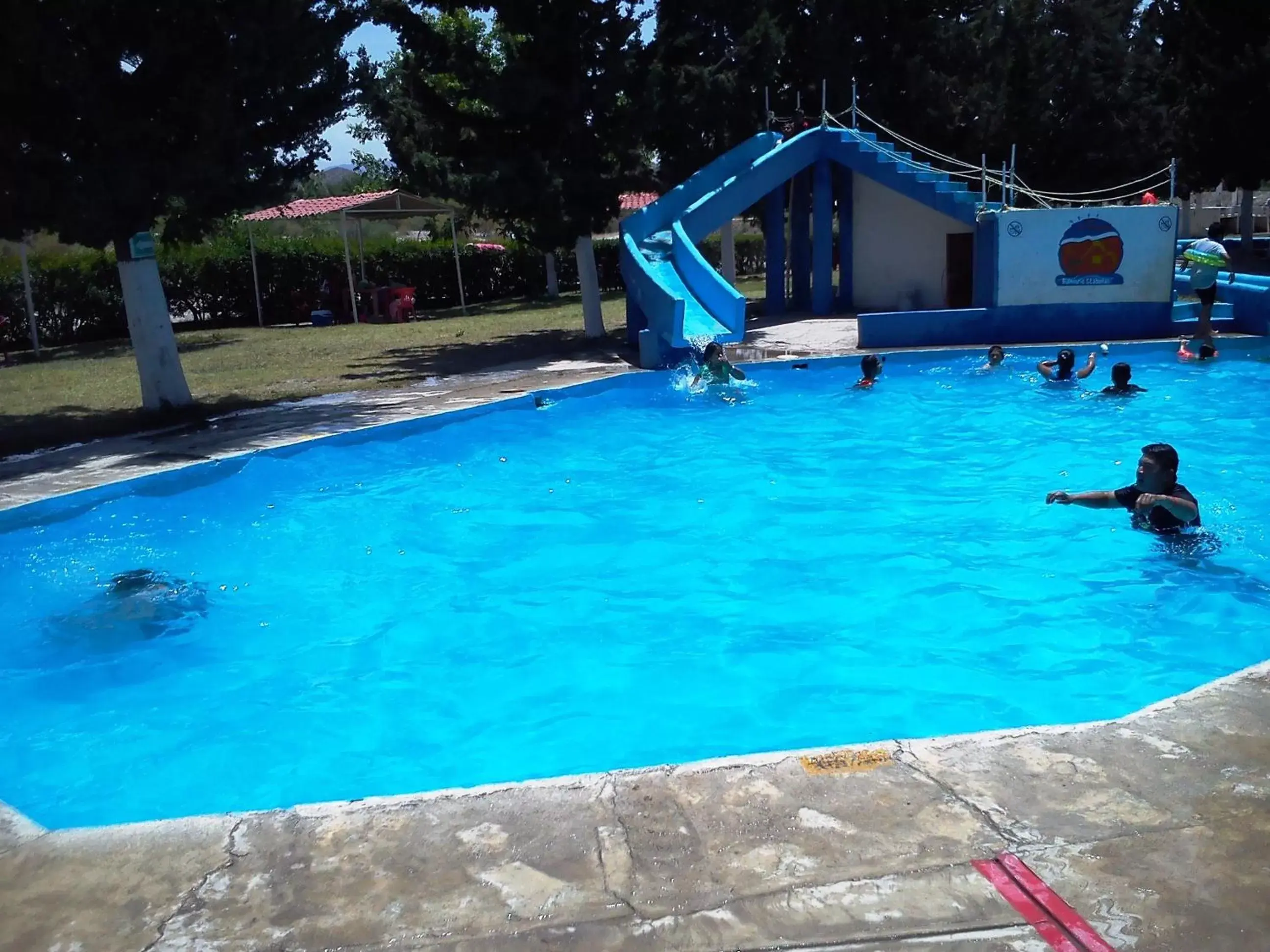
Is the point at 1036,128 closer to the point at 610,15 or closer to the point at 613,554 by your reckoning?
the point at 610,15

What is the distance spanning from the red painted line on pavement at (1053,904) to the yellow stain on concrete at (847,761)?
2.48 ft

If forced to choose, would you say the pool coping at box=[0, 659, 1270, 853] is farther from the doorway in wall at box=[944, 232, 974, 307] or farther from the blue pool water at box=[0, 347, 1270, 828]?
the doorway in wall at box=[944, 232, 974, 307]

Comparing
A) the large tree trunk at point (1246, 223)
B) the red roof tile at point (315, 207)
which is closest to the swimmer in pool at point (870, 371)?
the red roof tile at point (315, 207)

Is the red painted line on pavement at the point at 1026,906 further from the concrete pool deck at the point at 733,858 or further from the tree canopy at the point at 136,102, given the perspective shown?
the tree canopy at the point at 136,102

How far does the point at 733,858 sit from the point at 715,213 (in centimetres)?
1715

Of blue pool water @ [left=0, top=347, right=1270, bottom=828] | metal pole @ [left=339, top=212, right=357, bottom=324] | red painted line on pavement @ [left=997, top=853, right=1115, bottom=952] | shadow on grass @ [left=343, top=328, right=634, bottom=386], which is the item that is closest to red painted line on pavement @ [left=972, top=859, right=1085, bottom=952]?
red painted line on pavement @ [left=997, top=853, right=1115, bottom=952]

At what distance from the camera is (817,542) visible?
31.6 ft

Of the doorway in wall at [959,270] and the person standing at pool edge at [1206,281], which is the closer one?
the person standing at pool edge at [1206,281]

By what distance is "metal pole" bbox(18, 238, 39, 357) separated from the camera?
2152 centimetres

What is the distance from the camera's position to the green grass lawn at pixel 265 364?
14094 millimetres

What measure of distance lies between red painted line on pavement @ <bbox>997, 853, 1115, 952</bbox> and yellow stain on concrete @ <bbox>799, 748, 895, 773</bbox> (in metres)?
0.76

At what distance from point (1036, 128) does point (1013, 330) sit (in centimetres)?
1486

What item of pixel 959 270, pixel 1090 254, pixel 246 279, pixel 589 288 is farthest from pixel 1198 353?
pixel 246 279

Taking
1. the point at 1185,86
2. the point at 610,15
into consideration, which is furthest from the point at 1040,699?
the point at 1185,86
